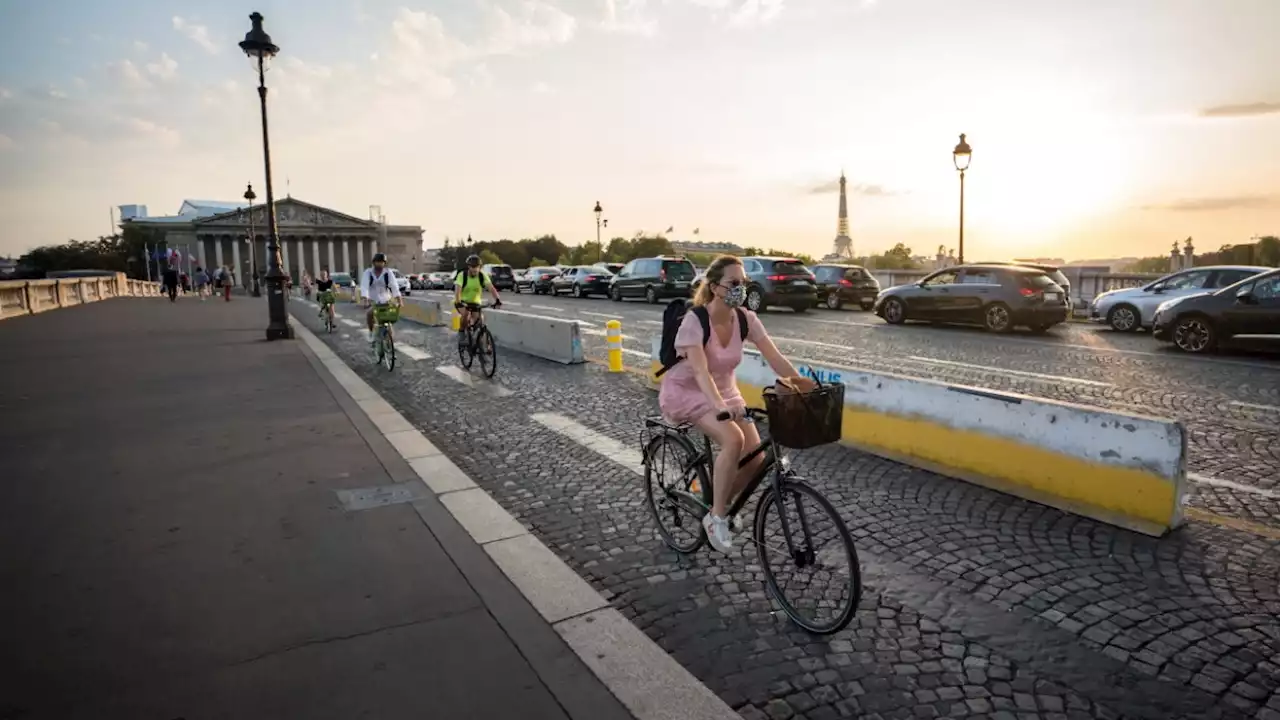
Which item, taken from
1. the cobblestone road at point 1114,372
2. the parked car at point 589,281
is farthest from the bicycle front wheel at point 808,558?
the parked car at point 589,281

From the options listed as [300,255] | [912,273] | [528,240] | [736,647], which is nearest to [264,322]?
[736,647]

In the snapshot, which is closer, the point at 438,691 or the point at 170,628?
the point at 438,691

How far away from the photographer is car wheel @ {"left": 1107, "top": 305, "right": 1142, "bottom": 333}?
15.8 m

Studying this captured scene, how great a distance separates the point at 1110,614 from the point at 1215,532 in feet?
5.09

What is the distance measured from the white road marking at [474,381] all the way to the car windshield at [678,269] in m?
15.9

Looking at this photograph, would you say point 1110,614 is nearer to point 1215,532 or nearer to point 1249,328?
point 1215,532

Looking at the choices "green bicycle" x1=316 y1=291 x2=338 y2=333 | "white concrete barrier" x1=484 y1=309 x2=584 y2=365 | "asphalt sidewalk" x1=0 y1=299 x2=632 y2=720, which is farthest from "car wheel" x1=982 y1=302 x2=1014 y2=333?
"green bicycle" x1=316 y1=291 x2=338 y2=333

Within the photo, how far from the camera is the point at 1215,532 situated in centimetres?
432

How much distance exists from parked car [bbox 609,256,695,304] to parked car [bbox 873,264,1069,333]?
9053mm

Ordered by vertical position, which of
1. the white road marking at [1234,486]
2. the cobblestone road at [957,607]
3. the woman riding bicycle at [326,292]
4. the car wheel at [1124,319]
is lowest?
the cobblestone road at [957,607]

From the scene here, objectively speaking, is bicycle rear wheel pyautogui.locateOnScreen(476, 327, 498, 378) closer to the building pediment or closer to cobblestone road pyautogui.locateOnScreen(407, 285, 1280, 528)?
cobblestone road pyautogui.locateOnScreen(407, 285, 1280, 528)

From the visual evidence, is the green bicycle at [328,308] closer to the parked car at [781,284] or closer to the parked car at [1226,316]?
the parked car at [781,284]

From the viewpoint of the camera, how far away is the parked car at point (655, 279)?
26.8 m

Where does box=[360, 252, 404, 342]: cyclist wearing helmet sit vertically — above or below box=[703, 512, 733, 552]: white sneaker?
above
